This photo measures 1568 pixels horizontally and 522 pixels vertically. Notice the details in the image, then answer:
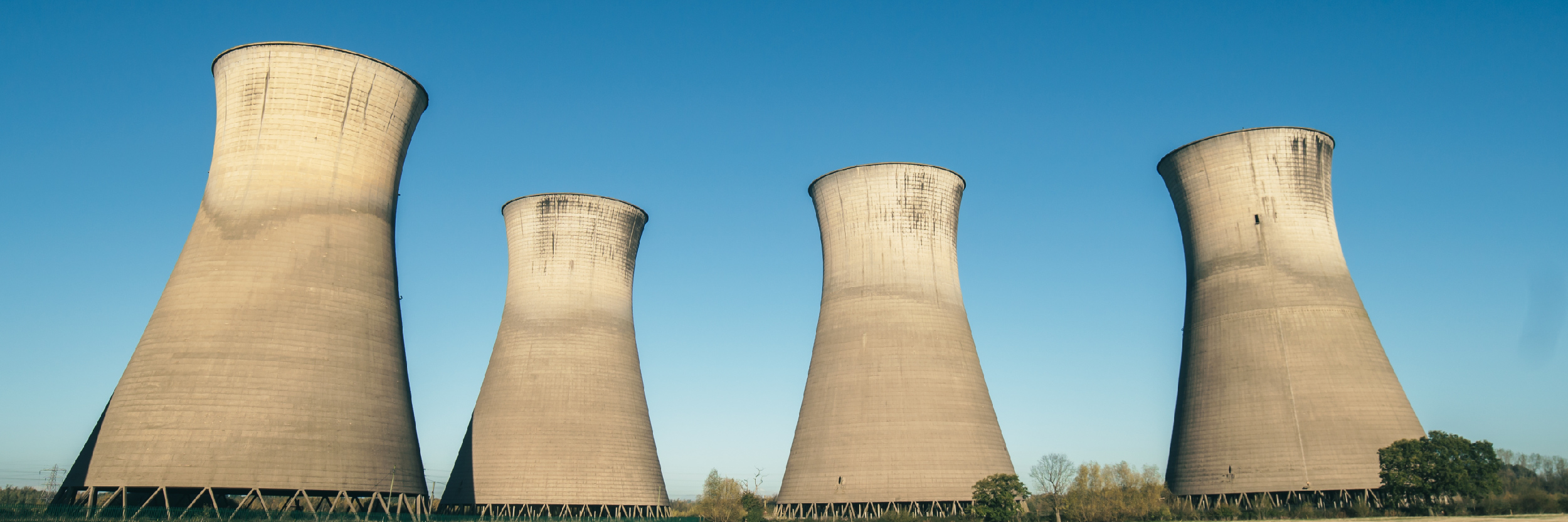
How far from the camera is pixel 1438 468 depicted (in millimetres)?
23844

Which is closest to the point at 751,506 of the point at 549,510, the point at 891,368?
the point at 549,510

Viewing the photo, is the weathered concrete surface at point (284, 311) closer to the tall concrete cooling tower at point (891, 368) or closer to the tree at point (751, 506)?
the tall concrete cooling tower at point (891, 368)

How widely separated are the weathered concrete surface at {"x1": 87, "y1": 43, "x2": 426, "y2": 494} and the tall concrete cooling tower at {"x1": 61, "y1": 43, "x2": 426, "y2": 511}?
0.03m

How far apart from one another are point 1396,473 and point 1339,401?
2313mm

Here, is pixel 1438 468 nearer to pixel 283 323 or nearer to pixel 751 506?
Result: pixel 751 506

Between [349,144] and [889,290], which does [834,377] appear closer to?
[889,290]

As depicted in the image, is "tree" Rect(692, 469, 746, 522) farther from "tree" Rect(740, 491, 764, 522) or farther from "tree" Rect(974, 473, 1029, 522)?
"tree" Rect(974, 473, 1029, 522)

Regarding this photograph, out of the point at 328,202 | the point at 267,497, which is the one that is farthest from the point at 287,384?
the point at 328,202

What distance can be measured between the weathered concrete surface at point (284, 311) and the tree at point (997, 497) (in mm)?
13861

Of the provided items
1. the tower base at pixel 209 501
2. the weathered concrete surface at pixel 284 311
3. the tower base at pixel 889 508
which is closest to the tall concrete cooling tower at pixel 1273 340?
the tower base at pixel 889 508

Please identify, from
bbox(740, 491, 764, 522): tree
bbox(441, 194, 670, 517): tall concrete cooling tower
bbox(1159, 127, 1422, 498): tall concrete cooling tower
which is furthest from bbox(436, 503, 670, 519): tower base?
bbox(1159, 127, 1422, 498): tall concrete cooling tower

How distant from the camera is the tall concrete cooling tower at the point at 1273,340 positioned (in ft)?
83.9

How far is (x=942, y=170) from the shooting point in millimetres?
30719

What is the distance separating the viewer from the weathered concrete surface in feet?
56.5
